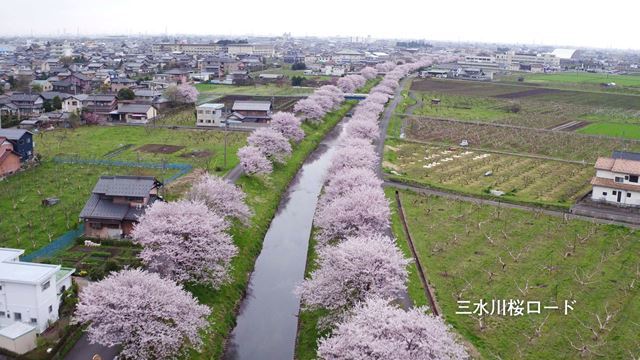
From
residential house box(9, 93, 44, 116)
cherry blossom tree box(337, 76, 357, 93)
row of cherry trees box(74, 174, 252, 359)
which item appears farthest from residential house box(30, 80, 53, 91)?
row of cherry trees box(74, 174, 252, 359)

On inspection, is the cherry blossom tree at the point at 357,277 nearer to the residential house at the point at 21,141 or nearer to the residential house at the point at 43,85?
the residential house at the point at 21,141

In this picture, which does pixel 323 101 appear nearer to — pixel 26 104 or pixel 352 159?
pixel 352 159

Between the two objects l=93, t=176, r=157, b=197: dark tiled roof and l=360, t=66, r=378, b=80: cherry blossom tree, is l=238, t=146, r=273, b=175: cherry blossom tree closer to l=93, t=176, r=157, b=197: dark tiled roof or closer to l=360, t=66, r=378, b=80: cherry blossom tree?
l=93, t=176, r=157, b=197: dark tiled roof

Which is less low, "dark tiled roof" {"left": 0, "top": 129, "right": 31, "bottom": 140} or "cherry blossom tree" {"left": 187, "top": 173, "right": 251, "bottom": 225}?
"dark tiled roof" {"left": 0, "top": 129, "right": 31, "bottom": 140}

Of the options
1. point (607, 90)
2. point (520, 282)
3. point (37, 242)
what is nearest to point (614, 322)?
point (520, 282)

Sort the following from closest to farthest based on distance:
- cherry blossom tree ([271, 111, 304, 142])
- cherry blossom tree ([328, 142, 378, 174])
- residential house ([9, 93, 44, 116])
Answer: cherry blossom tree ([328, 142, 378, 174]), cherry blossom tree ([271, 111, 304, 142]), residential house ([9, 93, 44, 116])

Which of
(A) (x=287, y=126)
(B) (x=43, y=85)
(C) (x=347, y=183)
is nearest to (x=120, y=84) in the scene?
(B) (x=43, y=85)

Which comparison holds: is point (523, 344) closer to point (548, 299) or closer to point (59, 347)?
point (548, 299)
